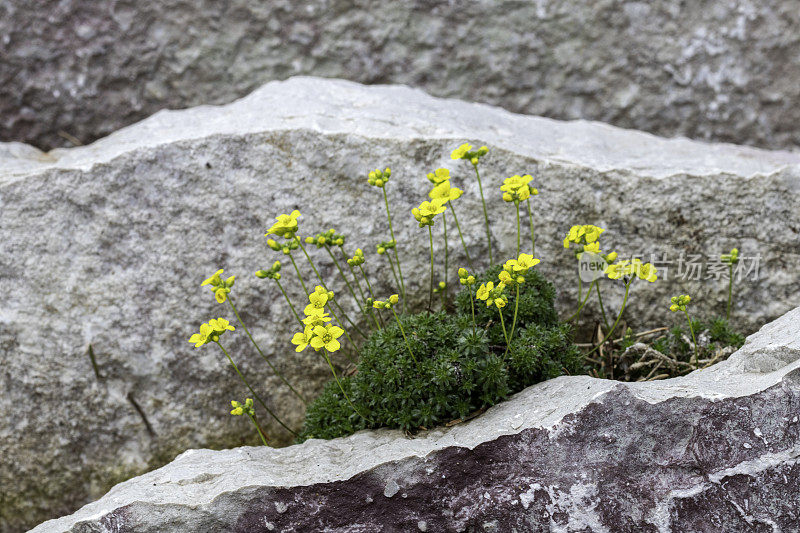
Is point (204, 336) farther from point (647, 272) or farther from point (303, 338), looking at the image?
point (647, 272)

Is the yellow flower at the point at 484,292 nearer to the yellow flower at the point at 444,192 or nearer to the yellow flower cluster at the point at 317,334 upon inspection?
the yellow flower at the point at 444,192

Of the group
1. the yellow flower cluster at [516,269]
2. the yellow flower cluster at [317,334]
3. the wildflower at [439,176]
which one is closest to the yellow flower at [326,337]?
the yellow flower cluster at [317,334]

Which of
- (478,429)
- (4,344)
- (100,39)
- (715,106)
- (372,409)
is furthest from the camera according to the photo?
(715,106)

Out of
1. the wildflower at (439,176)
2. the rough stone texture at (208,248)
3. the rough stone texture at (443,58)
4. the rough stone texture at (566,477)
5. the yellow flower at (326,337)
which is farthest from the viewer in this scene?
the rough stone texture at (443,58)

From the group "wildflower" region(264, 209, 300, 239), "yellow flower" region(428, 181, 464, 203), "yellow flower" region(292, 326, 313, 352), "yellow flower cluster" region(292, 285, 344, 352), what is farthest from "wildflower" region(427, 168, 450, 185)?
"yellow flower" region(292, 326, 313, 352)

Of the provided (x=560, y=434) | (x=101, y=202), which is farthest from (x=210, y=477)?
(x=101, y=202)

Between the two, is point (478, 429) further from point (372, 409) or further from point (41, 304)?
point (41, 304)
